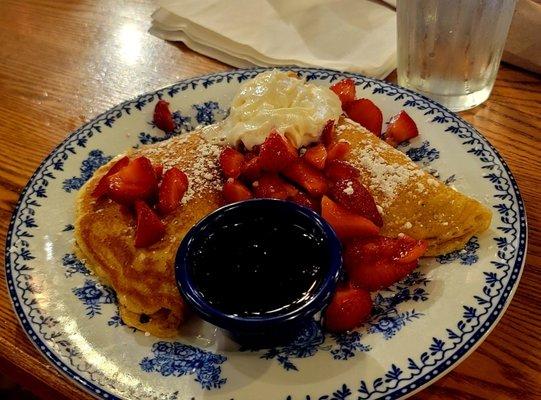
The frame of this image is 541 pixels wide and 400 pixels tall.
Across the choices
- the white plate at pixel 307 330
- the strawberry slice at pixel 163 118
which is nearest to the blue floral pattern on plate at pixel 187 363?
the white plate at pixel 307 330

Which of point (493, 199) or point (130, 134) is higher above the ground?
point (493, 199)

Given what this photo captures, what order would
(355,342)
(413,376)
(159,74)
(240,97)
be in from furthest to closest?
(159,74) → (240,97) → (355,342) → (413,376)

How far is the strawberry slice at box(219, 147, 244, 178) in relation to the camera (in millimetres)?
1519

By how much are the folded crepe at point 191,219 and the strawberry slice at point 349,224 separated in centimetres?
7

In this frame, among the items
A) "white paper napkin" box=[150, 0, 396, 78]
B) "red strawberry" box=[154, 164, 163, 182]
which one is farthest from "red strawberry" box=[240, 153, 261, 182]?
"white paper napkin" box=[150, 0, 396, 78]

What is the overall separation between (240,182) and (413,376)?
0.65 meters

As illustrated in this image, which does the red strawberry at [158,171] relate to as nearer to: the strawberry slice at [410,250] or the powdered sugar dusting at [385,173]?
the powdered sugar dusting at [385,173]

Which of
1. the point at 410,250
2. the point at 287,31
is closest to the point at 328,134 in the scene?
the point at 410,250

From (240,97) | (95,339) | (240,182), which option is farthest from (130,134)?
(95,339)

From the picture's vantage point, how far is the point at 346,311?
1.25 m

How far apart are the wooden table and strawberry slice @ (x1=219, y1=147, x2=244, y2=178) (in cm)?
62

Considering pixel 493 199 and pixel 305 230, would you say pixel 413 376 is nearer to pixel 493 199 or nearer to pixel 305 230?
pixel 305 230

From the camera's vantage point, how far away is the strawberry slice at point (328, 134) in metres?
1.60

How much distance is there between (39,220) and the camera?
1.54 metres
